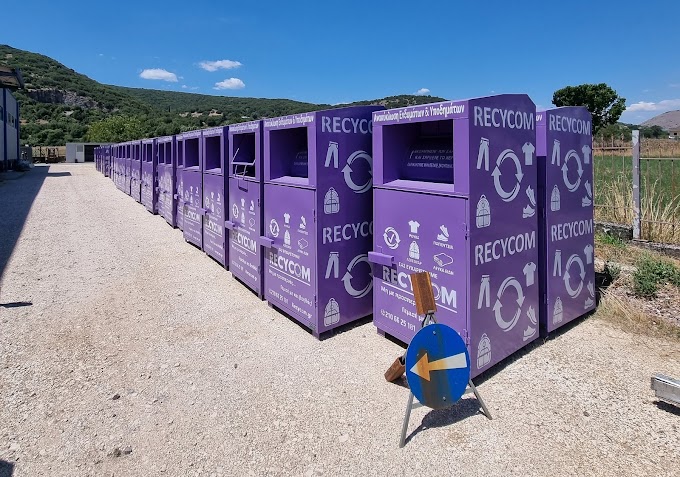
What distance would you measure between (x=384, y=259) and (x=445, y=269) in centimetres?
66

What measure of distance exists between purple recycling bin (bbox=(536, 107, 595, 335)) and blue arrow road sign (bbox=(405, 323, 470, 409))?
5.51 ft

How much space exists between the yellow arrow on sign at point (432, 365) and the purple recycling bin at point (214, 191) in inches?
172

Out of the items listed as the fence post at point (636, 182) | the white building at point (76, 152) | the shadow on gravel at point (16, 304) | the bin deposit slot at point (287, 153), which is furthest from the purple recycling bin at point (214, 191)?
the white building at point (76, 152)

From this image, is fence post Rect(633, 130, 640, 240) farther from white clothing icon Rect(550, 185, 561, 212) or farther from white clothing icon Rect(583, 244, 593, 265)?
white clothing icon Rect(550, 185, 561, 212)

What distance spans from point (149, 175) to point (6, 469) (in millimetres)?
11238

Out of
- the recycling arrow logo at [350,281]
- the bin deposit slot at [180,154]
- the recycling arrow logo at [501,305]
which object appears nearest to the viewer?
the recycling arrow logo at [501,305]

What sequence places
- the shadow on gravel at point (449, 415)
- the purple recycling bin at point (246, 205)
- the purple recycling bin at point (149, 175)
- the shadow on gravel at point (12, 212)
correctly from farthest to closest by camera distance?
the purple recycling bin at point (149, 175) → the shadow on gravel at point (12, 212) → the purple recycling bin at point (246, 205) → the shadow on gravel at point (449, 415)

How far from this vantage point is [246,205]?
558 centimetres

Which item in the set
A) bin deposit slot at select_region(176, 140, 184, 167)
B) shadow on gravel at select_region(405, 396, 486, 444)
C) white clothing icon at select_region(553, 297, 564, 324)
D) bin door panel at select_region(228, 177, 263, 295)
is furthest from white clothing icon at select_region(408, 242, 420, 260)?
bin deposit slot at select_region(176, 140, 184, 167)

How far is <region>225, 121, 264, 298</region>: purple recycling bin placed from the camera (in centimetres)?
516

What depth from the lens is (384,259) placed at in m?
3.91

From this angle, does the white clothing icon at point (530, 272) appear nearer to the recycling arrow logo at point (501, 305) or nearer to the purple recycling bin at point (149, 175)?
the recycling arrow logo at point (501, 305)

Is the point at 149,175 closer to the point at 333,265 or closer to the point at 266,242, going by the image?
the point at 266,242

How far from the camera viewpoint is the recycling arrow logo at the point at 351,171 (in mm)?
4285
